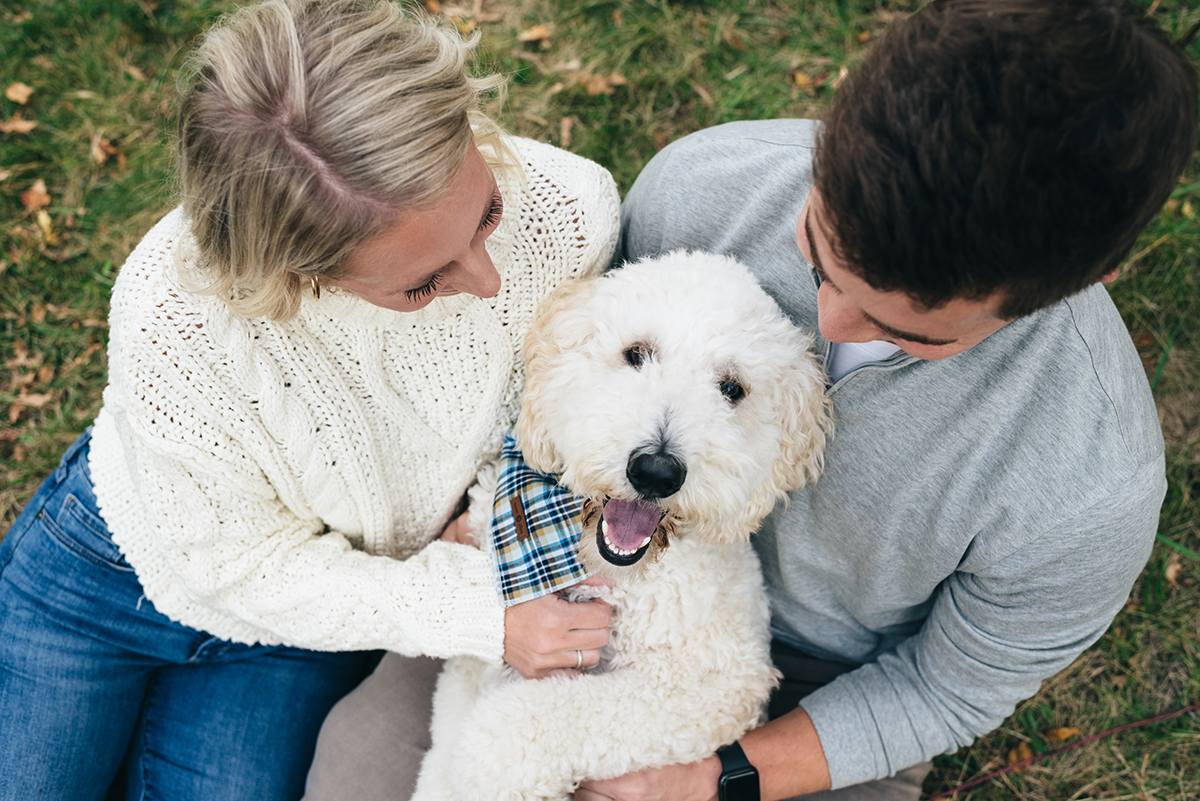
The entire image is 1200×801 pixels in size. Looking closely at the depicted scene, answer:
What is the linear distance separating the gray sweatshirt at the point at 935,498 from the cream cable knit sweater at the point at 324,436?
1.58 ft

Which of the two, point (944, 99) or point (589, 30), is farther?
point (589, 30)

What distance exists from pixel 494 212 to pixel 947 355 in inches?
45.6

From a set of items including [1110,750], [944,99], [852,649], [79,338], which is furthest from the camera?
[79,338]

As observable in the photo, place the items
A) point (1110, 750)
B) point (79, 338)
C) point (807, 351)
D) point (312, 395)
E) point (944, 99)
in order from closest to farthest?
1. point (944, 99)
2. point (807, 351)
3. point (312, 395)
4. point (1110, 750)
5. point (79, 338)

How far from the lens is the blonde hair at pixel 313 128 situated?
1549mm

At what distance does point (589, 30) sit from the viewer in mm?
3777

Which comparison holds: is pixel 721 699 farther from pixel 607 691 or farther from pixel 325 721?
pixel 325 721

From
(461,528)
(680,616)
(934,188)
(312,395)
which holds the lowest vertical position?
(461,528)

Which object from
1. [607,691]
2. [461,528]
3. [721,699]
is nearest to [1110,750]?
[721,699]

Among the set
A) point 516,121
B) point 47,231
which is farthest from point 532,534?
point 47,231

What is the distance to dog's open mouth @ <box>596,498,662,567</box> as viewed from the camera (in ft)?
6.44

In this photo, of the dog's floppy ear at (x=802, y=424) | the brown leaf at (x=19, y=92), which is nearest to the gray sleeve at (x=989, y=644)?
the dog's floppy ear at (x=802, y=424)

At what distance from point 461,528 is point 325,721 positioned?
2.78 feet

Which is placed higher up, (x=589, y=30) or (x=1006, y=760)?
(x=589, y=30)
